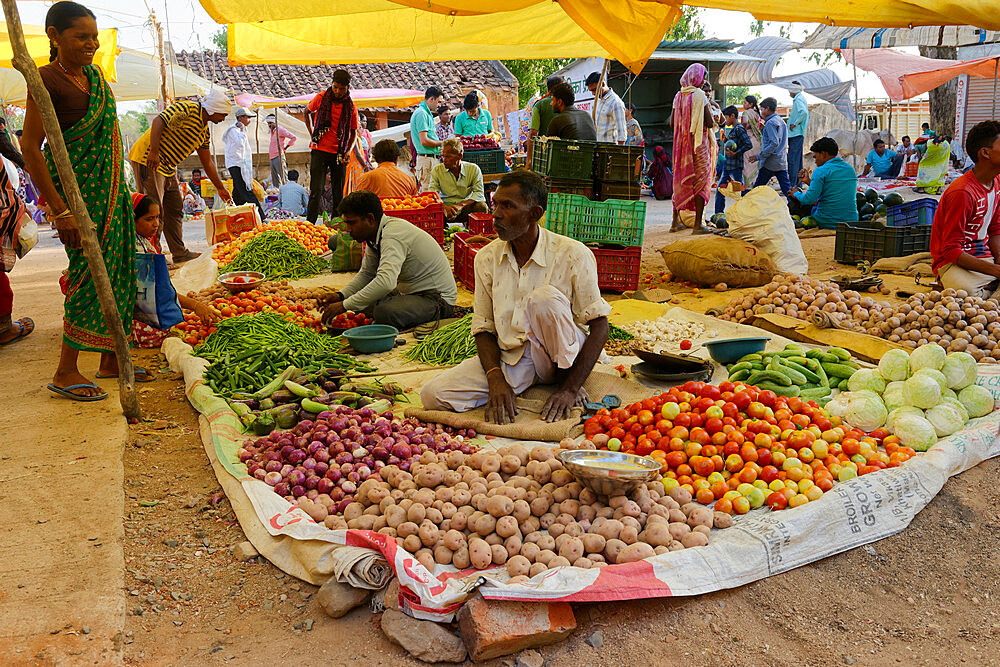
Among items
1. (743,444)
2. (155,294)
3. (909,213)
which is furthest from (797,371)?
(909,213)

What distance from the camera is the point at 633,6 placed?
489 cm

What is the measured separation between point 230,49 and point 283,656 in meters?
7.63

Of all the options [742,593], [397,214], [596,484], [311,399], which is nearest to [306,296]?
[397,214]

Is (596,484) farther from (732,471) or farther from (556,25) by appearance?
(556,25)

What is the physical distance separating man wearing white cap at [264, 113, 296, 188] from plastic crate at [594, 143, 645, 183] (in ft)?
35.0

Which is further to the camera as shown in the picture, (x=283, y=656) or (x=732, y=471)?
(x=732, y=471)

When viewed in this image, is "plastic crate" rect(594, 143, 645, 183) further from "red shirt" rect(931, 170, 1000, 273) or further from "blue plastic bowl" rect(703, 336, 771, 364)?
"blue plastic bowl" rect(703, 336, 771, 364)

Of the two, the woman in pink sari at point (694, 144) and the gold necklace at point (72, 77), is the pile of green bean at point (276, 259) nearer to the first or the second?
the gold necklace at point (72, 77)

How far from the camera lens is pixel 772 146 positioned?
418 inches

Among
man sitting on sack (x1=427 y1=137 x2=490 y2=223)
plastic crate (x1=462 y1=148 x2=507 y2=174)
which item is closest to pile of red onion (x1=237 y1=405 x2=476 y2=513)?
man sitting on sack (x1=427 y1=137 x2=490 y2=223)

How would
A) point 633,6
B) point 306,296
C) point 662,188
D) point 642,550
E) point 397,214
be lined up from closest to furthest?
point 642,550 < point 633,6 < point 306,296 < point 397,214 < point 662,188

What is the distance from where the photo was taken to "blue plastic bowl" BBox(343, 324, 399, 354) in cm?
475

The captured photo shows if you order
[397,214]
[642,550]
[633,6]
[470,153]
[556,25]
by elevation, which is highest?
[556,25]

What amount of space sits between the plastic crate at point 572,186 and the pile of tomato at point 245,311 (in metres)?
2.58
